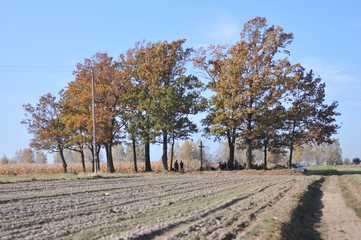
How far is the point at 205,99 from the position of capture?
53719mm

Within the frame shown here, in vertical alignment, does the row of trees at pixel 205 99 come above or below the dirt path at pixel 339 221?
above

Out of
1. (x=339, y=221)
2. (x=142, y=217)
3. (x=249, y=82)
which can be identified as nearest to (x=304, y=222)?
(x=339, y=221)

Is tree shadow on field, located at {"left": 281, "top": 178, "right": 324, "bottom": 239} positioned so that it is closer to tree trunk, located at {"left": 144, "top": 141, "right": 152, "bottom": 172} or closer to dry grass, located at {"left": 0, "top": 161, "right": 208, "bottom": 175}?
tree trunk, located at {"left": 144, "top": 141, "right": 152, "bottom": 172}

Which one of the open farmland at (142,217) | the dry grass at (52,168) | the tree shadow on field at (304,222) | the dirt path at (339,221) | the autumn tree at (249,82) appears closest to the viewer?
the open farmland at (142,217)

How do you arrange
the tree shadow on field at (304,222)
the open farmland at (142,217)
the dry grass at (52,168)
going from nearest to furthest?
1. the open farmland at (142,217)
2. the tree shadow on field at (304,222)
3. the dry grass at (52,168)

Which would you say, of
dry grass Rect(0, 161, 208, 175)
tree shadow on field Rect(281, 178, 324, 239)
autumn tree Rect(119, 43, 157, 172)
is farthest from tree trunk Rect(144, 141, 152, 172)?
tree shadow on field Rect(281, 178, 324, 239)

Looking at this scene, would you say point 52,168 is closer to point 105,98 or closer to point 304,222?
point 105,98

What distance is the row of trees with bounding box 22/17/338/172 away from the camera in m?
49.4

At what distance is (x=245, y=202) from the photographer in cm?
1778

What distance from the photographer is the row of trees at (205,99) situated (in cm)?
4941

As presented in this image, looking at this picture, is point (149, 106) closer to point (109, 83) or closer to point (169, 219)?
point (109, 83)

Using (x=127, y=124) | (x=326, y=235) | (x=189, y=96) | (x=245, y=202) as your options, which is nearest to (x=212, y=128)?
(x=189, y=96)

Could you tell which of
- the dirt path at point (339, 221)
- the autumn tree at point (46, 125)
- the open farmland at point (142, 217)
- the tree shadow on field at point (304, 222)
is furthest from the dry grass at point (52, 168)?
the open farmland at point (142, 217)

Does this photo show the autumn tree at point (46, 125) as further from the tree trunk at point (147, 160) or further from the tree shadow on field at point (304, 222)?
the tree shadow on field at point (304, 222)
